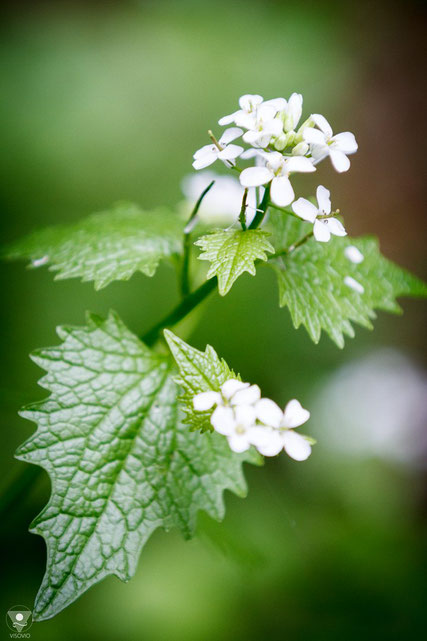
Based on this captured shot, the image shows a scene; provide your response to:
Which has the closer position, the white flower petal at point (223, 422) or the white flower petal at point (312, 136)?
the white flower petal at point (223, 422)

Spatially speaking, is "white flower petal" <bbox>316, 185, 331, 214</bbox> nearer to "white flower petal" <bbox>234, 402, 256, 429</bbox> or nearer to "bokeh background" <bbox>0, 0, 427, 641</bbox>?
"white flower petal" <bbox>234, 402, 256, 429</bbox>

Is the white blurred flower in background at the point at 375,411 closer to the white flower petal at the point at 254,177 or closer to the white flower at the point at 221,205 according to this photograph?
the white flower at the point at 221,205

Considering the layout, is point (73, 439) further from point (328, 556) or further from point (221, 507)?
point (328, 556)

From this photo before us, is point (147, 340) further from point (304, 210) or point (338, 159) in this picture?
point (338, 159)

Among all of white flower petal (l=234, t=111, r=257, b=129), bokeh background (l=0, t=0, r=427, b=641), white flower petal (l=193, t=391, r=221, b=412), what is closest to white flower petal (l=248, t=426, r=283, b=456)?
white flower petal (l=193, t=391, r=221, b=412)

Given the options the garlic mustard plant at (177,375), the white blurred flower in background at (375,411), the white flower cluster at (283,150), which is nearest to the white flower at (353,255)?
the garlic mustard plant at (177,375)

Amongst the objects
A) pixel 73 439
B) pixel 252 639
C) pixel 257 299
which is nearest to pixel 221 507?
pixel 73 439

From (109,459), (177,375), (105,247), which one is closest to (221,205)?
(105,247)
